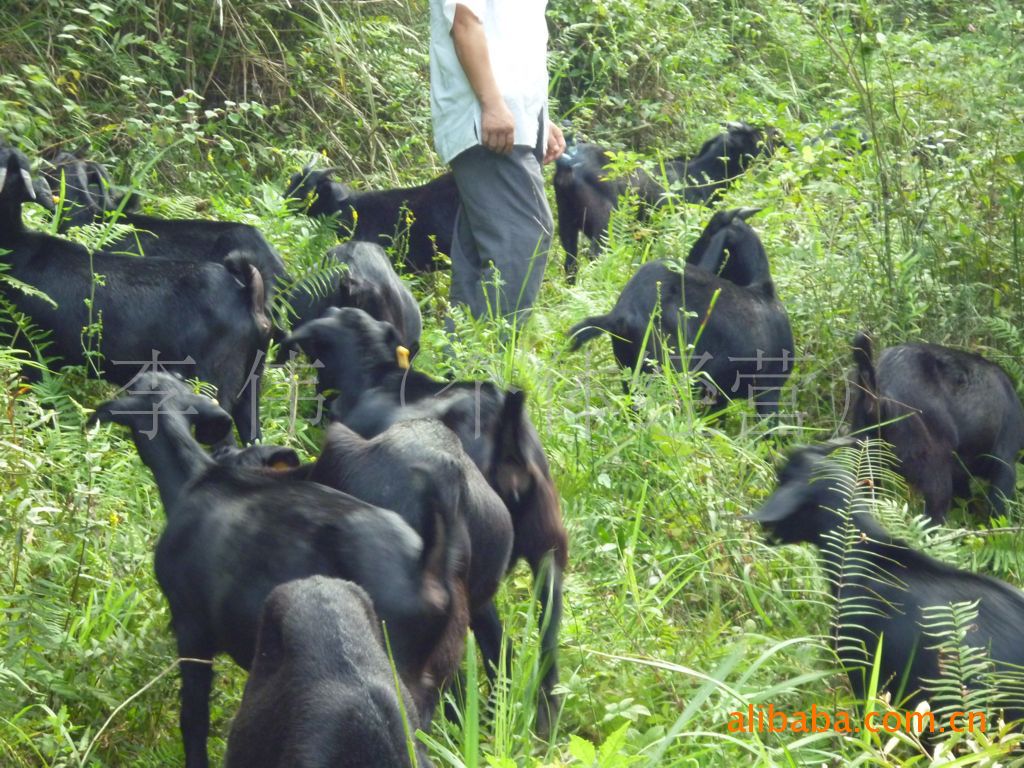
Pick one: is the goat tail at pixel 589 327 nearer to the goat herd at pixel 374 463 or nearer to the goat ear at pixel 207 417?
the goat herd at pixel 374 463

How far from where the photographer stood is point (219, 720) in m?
3.85

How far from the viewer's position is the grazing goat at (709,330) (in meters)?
5.82

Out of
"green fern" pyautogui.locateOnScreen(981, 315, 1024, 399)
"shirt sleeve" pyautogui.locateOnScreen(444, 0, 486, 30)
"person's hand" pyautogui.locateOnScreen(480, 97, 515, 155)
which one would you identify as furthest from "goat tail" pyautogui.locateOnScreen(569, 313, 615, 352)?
"green fern" pyautogui.locateOnScreen(981, 315, 1024, 399)

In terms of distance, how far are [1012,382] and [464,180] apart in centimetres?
262

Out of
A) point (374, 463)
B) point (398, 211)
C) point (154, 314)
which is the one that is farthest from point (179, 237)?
point (374, 463)

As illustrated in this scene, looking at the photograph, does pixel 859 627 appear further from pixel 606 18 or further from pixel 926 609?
pixel 606 18

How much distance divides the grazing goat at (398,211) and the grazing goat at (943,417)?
Answer: 293cm

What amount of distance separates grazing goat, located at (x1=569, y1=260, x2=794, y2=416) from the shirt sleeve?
134 centimetres

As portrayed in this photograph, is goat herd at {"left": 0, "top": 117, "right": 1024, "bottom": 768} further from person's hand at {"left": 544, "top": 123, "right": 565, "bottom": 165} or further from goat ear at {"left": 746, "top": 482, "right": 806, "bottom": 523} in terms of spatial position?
person's hand at {"left": 544, "top": 123, "right": 565, "bottom": 165}

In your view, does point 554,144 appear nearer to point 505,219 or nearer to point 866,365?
point 505,219

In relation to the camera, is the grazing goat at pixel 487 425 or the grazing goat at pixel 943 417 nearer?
the grazing goat at pixel 487 425

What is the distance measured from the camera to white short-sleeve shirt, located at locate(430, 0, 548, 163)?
6.00 meters

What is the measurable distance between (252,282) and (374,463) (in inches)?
75.5

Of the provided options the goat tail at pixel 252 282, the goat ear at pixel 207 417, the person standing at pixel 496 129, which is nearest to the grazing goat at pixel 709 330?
the person standing at pixel 496 129
